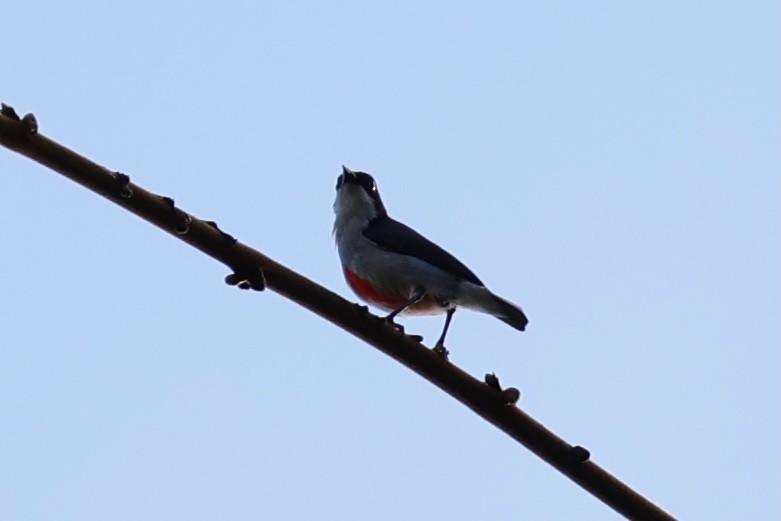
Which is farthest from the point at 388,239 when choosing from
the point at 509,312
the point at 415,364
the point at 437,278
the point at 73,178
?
the point at 73,178

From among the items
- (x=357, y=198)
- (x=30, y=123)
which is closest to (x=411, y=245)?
(x=357, y=198)

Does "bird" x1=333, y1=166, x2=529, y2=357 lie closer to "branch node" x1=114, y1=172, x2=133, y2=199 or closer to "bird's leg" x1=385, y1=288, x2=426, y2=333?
"bird's leg" x1=385, y1=288, x2=426, y2=333

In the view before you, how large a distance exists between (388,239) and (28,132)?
4.54 metres

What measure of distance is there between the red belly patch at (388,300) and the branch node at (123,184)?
12.2 feet

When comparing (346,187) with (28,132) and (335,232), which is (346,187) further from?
(28,132)

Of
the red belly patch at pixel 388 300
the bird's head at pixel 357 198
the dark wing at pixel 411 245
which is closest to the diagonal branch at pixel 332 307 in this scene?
the red belly patch at pixel 388 300

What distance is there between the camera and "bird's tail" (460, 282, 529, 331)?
598 centimetres

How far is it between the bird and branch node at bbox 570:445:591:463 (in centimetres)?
310

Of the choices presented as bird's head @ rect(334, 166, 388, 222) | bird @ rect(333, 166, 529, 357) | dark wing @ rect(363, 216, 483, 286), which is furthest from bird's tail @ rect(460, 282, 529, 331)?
bird's head @ rect(334, 166, 388, 222)

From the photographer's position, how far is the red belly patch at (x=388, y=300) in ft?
20.4

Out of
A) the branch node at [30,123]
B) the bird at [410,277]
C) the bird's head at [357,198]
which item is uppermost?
the bird's head at [357,198]

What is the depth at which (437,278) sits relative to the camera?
6.29 m

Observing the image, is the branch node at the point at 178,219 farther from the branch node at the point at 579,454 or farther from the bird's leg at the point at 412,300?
the bird's leg at the point at 412,300

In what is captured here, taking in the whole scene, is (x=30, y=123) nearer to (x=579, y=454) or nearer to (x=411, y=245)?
(x=579, y=454)
